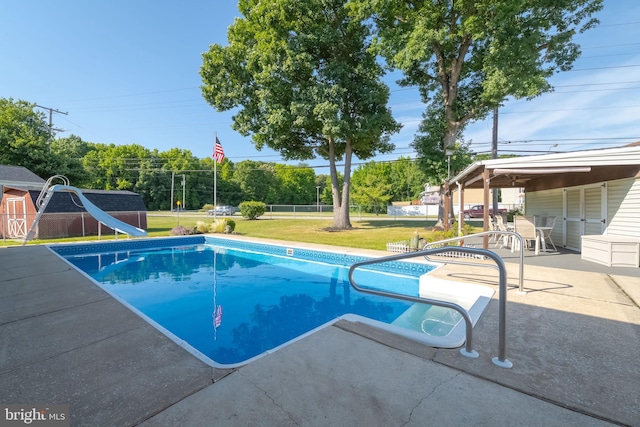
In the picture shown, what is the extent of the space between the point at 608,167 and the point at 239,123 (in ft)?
53.6

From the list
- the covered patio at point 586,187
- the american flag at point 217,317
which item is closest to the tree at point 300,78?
the covered patio at point 586,187

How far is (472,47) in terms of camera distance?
587 inches

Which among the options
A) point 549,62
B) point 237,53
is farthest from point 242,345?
point 549,62

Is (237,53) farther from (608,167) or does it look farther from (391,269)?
(608,167)

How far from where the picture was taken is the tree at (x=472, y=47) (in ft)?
40.2

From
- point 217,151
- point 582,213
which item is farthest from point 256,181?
point 582,213

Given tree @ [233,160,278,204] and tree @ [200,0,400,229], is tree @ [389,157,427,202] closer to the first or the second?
tree @ [233,160,278,204]

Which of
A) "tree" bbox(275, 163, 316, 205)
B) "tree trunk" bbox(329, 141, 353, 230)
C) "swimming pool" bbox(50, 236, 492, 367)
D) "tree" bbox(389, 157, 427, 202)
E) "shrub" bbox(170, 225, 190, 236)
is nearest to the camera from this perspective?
"swimming pool" bbox(50, 236, 492, 367)

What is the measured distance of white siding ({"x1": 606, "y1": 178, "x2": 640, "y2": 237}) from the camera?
655 cm

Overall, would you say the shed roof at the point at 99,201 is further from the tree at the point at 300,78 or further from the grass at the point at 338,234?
the tree at the point at 300,78

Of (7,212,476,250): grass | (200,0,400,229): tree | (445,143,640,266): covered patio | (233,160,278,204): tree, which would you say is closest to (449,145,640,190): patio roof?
(445,143,640,266): covered patio

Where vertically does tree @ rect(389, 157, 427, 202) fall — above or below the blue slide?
above

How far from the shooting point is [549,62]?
13.9 metres

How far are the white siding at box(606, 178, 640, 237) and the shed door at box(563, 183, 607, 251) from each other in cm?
20
